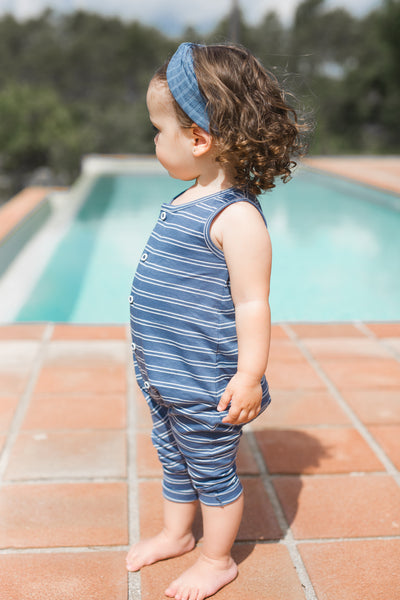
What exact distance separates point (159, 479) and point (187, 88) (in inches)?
48.0

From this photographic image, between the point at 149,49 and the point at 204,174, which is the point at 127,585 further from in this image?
the point at 149,49

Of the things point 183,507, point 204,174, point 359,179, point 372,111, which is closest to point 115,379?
point 183,507

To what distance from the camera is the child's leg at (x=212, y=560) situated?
1.41m

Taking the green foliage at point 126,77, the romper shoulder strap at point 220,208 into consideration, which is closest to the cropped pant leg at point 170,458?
the romper shoulder strap at point 220,208

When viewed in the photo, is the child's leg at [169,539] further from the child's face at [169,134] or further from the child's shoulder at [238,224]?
the child's face at [169,134]

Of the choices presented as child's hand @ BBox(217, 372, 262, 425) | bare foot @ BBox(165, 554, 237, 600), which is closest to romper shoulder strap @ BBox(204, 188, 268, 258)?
child's hand @ BBox(217, 372, 262, 425)

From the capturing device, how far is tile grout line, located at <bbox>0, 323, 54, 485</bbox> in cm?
198

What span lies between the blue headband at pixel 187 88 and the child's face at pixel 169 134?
35 millimetres

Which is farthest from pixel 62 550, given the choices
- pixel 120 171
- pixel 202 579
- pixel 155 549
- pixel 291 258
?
pixel 120 171

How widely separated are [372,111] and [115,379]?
2248cm

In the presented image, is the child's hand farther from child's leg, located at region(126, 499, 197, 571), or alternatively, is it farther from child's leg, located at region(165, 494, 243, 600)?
child's leg, located at region(126, 499, 197, 571)

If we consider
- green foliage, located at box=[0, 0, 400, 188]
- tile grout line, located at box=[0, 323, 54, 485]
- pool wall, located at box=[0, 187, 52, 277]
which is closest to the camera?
tile grout line, located at box=[0, 323, 54, 485]

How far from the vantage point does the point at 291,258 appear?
618 centimetres

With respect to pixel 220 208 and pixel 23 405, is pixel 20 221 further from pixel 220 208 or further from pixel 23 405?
pixel 220 208
